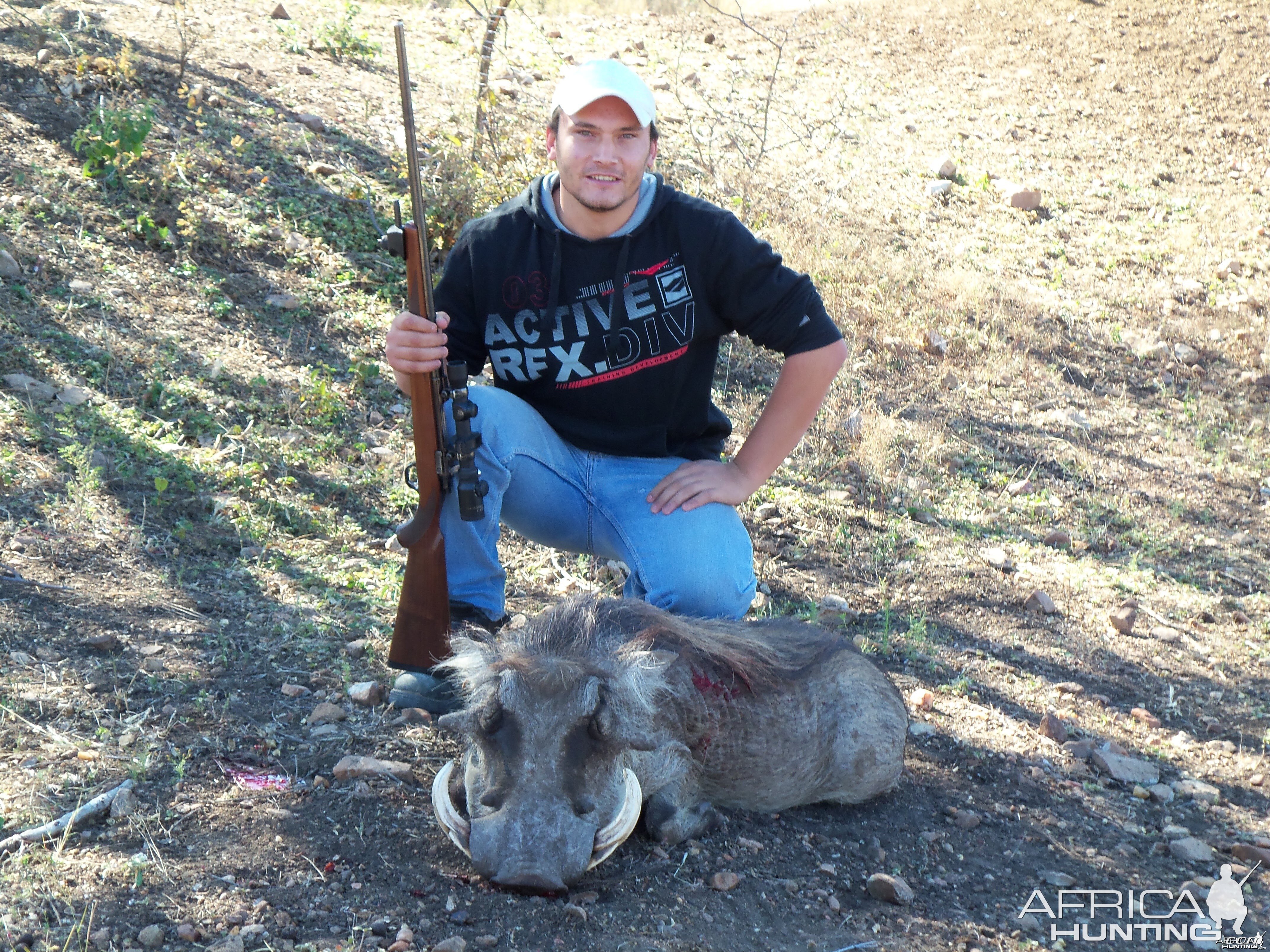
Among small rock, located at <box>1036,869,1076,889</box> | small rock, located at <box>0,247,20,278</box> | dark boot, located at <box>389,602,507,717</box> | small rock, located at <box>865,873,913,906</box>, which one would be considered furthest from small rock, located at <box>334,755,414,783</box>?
small rock, located at <box>0,247,20,278</box>

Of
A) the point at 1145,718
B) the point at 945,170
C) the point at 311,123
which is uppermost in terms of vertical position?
the point at 945,170

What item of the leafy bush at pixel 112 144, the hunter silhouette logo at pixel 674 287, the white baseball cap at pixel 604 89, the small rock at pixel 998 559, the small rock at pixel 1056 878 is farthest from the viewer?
the leafy bush at pixel 112 144

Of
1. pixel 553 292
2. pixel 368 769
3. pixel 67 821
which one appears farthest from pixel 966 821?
pixel 67 821

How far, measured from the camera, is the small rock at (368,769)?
3.38m

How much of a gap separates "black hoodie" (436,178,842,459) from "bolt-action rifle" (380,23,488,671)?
0.32m

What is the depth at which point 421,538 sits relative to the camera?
3.74 m

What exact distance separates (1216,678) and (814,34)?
10.0 metres

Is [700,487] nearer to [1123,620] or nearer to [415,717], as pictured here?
[415,717]

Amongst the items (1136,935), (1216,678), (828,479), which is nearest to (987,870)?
A: (1136,935)

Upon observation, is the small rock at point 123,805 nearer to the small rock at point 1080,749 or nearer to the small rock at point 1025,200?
the small rock at point 1080,749

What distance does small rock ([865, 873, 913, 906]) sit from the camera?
317 cm

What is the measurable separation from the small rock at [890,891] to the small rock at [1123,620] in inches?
90.0

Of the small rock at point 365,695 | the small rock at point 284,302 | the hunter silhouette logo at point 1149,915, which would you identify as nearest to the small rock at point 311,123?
the small rock at point 284,302

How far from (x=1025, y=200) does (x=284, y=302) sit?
652 cm
